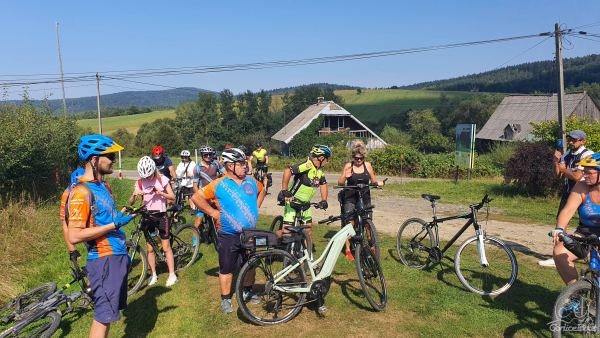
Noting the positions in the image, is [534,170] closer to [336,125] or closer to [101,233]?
[101,233]

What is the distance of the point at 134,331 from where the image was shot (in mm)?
5145

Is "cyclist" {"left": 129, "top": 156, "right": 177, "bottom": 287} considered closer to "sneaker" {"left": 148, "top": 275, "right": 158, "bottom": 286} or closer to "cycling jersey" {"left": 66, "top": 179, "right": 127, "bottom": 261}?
"sneaker" {"left": 148, "top": 275, "right": 158, "bottom": 286}

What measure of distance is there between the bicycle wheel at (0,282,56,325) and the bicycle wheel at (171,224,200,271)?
7.08 ft

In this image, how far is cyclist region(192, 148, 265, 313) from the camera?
4941 millimetres

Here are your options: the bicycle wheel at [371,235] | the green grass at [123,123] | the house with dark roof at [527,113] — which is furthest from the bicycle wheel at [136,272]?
the green grass at [123,123]

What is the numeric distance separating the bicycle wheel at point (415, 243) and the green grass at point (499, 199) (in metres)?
6.42

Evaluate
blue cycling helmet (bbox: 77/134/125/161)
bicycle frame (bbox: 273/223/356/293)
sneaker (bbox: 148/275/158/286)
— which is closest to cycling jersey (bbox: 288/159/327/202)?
bicycle frame (bbox: 273/223/356/293)

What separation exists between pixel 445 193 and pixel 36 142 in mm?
16436

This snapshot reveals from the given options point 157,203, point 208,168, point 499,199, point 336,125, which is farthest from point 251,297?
point 336,125

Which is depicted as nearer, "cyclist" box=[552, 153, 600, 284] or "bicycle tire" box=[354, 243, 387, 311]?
"cyclist" box=[552, 153, 600, 284]

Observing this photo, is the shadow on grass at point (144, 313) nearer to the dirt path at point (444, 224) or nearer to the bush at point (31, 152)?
the dirt path at point (444, 224)

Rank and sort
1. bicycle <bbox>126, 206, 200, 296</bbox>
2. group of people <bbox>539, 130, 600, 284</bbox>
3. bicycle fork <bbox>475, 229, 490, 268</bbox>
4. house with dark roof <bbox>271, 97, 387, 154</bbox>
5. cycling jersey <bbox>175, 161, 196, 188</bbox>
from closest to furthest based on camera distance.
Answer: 1. group of people <bbox>539, 130, 600, 284</bbox>
2. bicycle fork <bbox>475, 229, 490, 268</bbox>
3. bicycle <bbox>126, 206, 200, 296</bbox>
4. cycling jersey <bbox>175, 161, 196, 188</bbox>
5. house with dark roof <bbox>271, 97, 387, 154</bbox>

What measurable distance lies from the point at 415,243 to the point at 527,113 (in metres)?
45.0

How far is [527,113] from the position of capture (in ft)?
148
